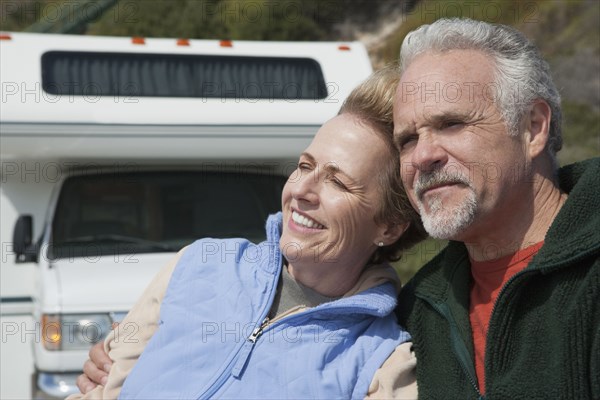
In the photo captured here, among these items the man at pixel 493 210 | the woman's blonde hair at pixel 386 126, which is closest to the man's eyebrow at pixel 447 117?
the man at pixel 493 210

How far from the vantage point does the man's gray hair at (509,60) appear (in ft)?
8.71

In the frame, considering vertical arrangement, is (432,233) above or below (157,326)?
above

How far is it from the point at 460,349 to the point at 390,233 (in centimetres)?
57

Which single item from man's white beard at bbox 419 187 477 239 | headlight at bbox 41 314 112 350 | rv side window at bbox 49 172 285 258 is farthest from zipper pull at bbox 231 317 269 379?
rv side window at bbox 49 172 285 258

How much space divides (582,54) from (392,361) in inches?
563

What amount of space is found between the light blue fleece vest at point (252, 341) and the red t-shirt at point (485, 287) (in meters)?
0.26

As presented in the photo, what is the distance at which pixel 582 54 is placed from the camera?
52.3 ft

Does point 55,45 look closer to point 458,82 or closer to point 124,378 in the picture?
point 124,378

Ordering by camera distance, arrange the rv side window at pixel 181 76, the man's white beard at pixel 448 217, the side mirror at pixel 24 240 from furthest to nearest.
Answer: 1. the side mirror at pixel 24 240
2. the rv side window at pixel 181 76
3. the man's white beard at pixel 448 217

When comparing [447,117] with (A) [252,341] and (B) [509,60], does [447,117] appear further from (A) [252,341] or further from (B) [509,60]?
(A) [252,341]

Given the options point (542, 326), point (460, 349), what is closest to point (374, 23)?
point (460, 349)

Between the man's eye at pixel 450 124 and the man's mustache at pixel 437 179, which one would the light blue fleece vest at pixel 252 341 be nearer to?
the man's mustache at pixel 437 179

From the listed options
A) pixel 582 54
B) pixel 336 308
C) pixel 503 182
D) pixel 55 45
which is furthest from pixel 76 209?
pixel 582 54

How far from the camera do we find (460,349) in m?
2.69
